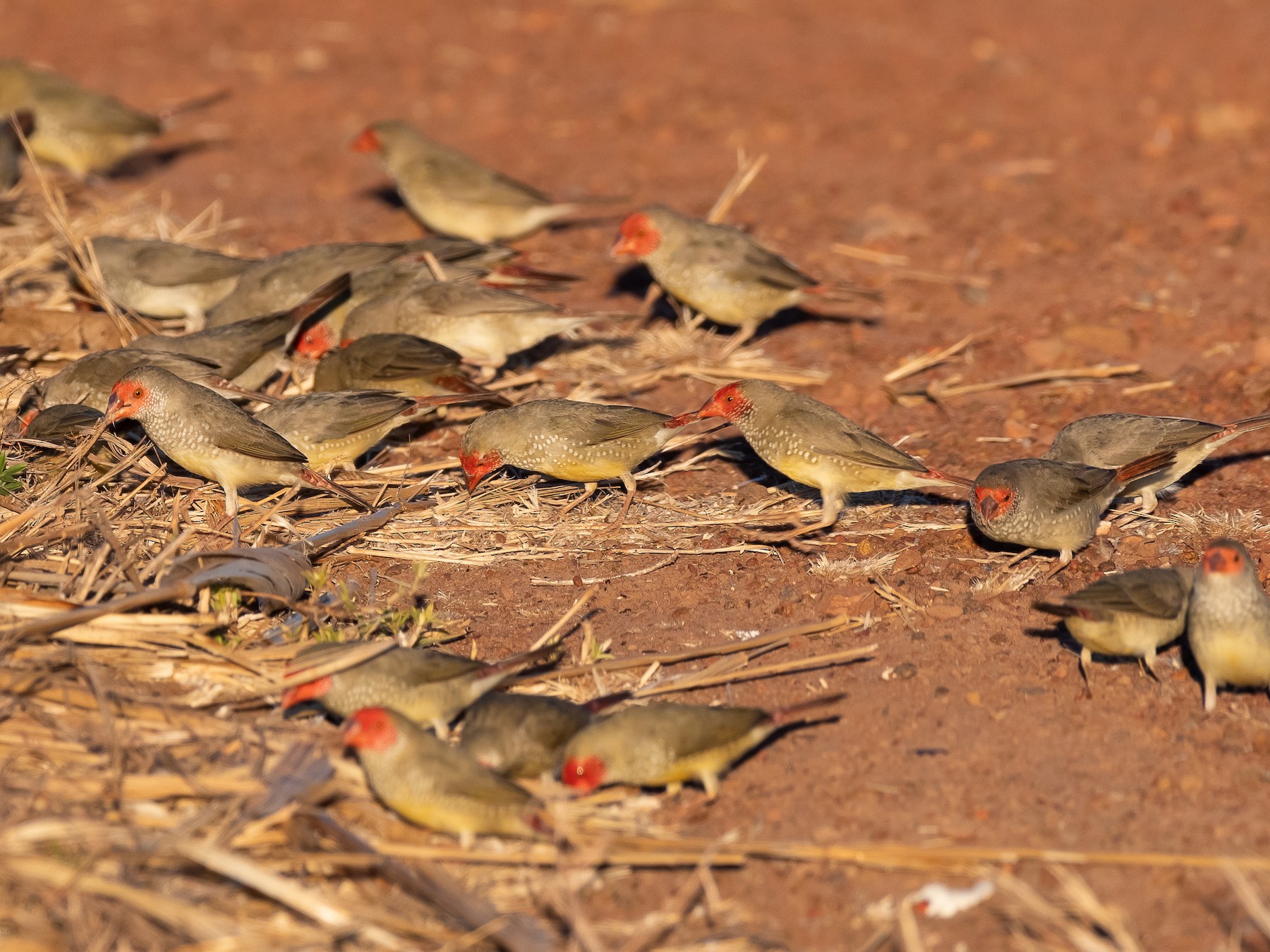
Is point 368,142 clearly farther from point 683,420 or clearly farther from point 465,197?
point 683,420

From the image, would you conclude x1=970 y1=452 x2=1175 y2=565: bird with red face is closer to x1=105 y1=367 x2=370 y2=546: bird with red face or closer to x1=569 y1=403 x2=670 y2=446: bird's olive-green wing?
x1=569 y1=403 x2=670 y2=446: bird's olive-green wing

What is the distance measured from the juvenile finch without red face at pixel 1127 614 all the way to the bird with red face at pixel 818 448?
1.07m

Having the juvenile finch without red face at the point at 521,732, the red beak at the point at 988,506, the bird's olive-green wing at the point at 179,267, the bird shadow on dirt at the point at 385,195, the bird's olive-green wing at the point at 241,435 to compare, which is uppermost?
the red beak at the point at 988,506

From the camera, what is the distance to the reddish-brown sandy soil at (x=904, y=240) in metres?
4.54

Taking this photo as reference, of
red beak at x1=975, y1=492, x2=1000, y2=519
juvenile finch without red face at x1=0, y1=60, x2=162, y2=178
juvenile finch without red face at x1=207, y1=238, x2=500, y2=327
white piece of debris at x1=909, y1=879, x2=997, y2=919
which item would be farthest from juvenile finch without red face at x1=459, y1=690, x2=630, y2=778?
juvenile finch without red face at x1=0, y1=60, x2=162, y2=178

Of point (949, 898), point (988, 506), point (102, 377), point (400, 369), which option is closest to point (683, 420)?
point (988, 506)

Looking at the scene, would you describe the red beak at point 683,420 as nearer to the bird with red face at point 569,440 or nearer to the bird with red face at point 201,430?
the bird with red face at point 569,440

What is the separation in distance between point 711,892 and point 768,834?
42 centimetres

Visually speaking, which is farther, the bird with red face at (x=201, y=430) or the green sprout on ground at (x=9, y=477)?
the bird with red face at (x=201, y=430)

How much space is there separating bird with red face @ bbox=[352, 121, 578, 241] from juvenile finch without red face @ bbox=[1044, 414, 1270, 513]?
14.6ft

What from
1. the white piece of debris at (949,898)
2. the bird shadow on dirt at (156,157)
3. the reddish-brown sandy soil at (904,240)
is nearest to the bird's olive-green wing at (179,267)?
the reddish-brown sandy soil at (904,240)

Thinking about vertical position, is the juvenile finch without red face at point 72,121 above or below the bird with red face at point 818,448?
below

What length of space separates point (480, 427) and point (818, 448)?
65.0 inches

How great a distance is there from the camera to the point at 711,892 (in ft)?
13.4
